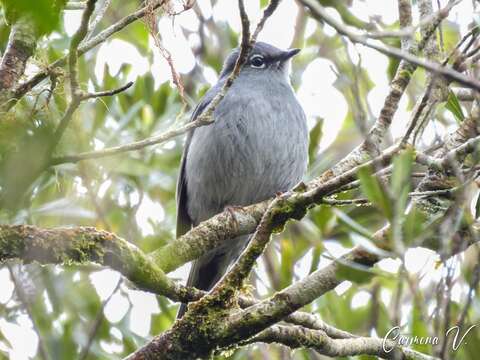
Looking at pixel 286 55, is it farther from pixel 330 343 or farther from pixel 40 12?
pixel 40 12

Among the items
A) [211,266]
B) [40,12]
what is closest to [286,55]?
[211,266]

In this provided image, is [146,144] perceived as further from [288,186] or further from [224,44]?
[224,44]

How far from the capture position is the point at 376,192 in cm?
299

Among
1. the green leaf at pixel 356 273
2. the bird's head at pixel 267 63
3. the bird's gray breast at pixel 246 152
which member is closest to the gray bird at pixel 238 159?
the bird's gray breast at pixel 246 152

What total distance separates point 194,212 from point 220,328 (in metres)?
3.30

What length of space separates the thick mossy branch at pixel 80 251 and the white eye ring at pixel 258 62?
417 centimetres

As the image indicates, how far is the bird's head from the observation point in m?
7.85

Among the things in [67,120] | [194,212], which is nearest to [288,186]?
[194,212]

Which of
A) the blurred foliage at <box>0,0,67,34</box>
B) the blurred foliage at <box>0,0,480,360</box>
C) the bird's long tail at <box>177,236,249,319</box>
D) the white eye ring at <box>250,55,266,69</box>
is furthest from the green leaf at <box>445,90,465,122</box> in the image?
the white eye ring at <box>250,55,266,69</box>

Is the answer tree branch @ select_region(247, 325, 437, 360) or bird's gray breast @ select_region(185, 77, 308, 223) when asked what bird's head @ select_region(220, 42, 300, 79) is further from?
tree branch @ select_region(247, 325, 437, 360)

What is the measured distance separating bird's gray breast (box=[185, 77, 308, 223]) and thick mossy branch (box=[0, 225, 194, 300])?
9.24 feet

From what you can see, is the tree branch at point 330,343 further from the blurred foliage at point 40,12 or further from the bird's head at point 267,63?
the bird's head at point 267,63

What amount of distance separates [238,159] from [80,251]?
309 centimetres

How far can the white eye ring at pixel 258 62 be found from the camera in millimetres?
7938
